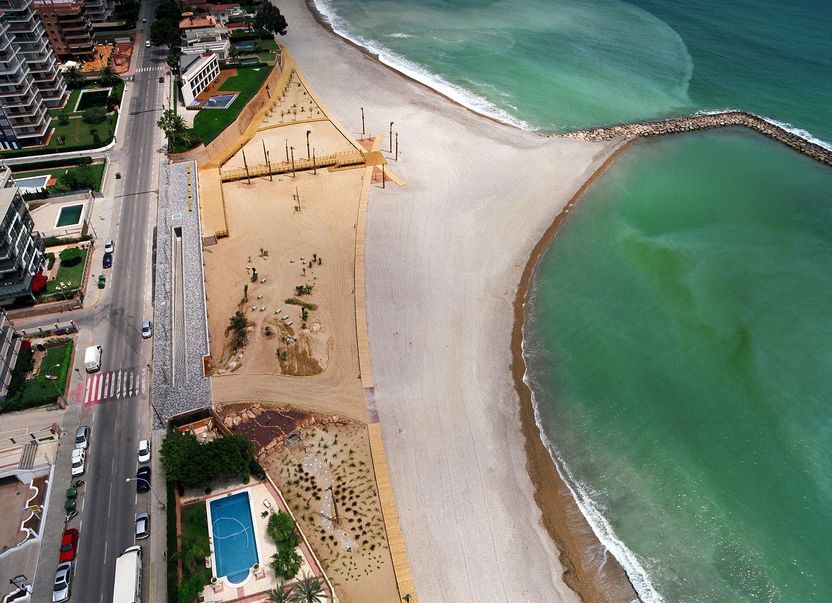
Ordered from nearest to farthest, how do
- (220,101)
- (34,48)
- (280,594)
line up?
(280,594) < (34,48) < (220,101)

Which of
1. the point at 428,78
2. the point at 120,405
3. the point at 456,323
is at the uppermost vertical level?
the point at 428,78

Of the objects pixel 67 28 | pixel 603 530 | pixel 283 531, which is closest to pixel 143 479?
pixel 283 531

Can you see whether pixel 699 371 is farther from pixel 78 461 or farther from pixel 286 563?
pixel 78 461

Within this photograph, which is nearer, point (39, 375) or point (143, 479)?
point (143, 479)

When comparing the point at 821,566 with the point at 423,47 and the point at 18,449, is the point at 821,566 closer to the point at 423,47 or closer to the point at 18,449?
the point at 18,449

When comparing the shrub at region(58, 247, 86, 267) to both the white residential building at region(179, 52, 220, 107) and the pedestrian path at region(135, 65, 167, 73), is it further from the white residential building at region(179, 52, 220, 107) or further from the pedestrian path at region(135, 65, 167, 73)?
the pedestrian path at region(135, 65, 167, 73)

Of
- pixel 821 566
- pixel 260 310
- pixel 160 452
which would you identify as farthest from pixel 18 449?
pixel 821 566
